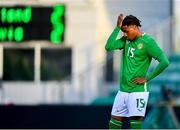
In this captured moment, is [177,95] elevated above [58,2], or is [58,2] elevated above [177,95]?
[58,2]

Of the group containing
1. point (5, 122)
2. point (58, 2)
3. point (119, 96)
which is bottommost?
point (5, 122)

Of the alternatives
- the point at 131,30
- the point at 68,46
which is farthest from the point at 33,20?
the point at 131,30

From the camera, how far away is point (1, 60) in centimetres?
Result: 1781

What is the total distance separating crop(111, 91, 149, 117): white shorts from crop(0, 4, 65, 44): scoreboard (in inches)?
340

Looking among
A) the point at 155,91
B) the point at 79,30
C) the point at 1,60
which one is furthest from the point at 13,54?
the point at 155,91

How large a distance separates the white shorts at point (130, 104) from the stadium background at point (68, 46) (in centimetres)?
809

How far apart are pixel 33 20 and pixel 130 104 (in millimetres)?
8868

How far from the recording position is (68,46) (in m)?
17.4

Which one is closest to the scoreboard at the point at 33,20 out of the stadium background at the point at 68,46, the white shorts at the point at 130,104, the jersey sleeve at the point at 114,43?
the stadium background at the point at 68,46

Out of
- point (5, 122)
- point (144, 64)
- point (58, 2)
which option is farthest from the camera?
point (58, 2)

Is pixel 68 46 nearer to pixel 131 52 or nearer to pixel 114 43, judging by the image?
pixel 114 43

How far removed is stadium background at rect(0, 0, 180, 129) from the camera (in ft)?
55.7

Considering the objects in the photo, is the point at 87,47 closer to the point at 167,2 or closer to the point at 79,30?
the point at 79,30

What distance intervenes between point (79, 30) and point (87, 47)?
1.36ft
